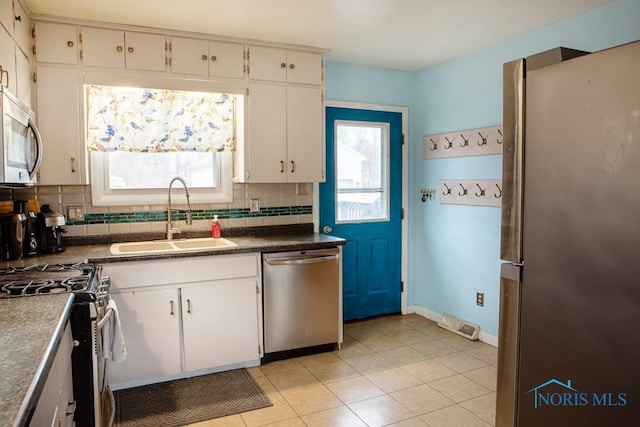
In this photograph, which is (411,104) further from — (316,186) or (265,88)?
(265,88)

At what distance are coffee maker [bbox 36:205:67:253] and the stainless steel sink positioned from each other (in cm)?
33

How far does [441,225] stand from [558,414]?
278 centimetres

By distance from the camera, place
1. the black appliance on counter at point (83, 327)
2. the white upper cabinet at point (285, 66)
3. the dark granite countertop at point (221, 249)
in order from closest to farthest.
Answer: the black appliance on counter at point (83, 327) < the dark granite countertop at point (221, 249) < the white upper cabinet at point (285, 66)

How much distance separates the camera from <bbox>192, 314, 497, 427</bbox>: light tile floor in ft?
8.38

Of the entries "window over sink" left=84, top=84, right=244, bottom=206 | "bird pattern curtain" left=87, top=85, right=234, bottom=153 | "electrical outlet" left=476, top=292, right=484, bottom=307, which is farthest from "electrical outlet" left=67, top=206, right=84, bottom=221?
"electrical outlet" left=476, top=292, right=484, bottom=307

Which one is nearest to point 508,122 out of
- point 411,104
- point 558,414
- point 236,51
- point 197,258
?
point 558,414

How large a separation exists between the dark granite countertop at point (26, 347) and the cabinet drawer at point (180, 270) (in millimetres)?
1027

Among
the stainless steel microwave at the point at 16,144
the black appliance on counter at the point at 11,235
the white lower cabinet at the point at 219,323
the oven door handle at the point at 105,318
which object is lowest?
the white lower cabinet at the point at 219,323

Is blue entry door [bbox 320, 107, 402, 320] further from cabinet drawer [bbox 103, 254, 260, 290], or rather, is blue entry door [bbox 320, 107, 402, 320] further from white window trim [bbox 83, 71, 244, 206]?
cabinet drawer [bbox 103, 254, 260, 290]

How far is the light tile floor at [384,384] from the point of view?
8.38 feet

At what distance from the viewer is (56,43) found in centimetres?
288

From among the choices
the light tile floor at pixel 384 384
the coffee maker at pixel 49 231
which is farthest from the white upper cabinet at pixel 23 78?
the light tile floor at pixel 384 384

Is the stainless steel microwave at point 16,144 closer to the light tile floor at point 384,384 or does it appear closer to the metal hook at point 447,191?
the light tile floor at point 384,384

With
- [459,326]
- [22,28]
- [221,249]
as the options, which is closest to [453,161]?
[459,326]
